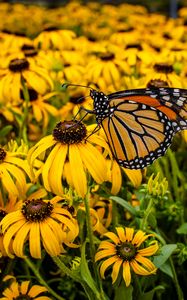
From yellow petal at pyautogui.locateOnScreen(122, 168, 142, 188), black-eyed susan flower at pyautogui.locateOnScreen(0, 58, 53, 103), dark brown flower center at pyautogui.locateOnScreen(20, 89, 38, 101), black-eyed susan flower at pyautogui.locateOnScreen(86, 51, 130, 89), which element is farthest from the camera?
black-eyed susan flower at pyautogui.locateOnScreen(86, 51, 130, 89)

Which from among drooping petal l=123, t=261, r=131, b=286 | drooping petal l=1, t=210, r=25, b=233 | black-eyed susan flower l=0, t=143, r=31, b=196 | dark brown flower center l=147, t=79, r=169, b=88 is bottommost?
drooping petal l=123, t=261, r=131, b=286

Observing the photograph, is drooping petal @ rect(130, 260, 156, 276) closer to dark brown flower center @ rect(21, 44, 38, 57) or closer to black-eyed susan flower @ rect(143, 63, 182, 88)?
black-eyed susan flower @ rect(143, 63, 182, 88)

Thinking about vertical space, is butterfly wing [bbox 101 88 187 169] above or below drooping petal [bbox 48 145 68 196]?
above

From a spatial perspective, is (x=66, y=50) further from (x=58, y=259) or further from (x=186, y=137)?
(x=58, y=259)

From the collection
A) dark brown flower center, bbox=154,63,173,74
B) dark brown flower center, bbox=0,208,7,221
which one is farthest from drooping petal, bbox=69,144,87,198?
dark brown flower center, bbox=154,63,173,74

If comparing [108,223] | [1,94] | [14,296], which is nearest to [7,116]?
[1,94]

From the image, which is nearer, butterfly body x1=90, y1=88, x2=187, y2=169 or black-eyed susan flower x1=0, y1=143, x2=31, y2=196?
black-eyed susan flower x1=0, y1=143, x2=31, y2=196

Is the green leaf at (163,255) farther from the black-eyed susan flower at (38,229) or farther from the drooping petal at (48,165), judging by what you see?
the drooping petal at (48,165)

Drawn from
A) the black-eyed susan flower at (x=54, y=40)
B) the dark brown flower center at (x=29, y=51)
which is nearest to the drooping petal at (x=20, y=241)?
the dark brown flower center at (x=29, y=51)
